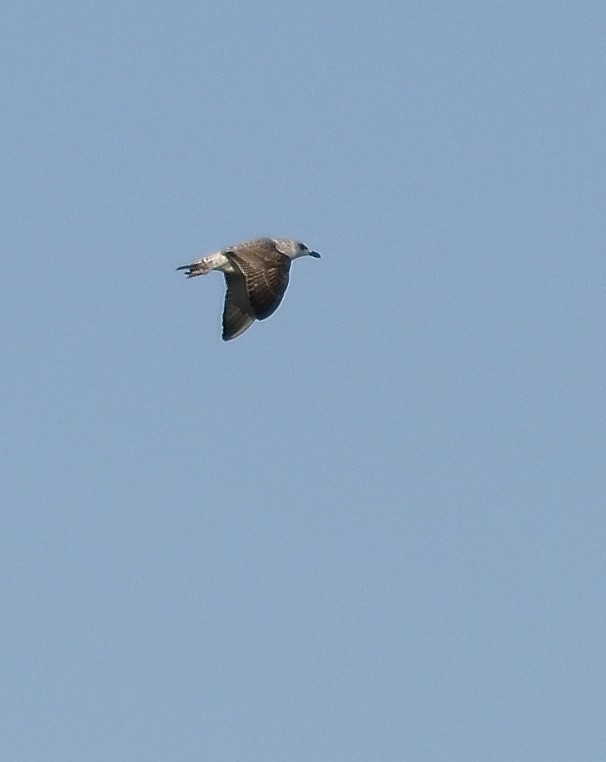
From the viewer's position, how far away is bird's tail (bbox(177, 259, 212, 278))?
69.4 m

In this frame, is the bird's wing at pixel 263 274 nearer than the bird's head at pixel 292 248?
Yes

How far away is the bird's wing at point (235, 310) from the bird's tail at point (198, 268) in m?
1.30

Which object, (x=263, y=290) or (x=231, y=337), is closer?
(x=263, y=290)

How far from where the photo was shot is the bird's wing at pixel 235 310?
7056cm

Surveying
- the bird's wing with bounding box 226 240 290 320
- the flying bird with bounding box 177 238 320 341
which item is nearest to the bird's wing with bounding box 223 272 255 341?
the flying bird with bounding box 177 238 320 341

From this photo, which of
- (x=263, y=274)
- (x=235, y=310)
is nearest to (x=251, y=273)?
(x=263, y=274)

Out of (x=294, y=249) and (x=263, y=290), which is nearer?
(x=263, y=290)

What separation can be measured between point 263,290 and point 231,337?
16.1 feet

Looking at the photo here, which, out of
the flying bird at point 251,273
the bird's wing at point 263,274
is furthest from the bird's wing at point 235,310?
the bird's wing at point 263,274

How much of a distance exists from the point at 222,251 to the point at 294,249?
8.92ft

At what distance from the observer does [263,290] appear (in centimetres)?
6594

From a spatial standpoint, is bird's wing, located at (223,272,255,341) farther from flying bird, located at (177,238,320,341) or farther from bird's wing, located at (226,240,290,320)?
bird's wing, located at (226,240,290,320)

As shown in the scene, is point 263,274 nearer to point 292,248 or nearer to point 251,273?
point 251,273

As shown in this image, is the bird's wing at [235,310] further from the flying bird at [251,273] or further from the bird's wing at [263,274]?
the bird's wing at [263,274]
